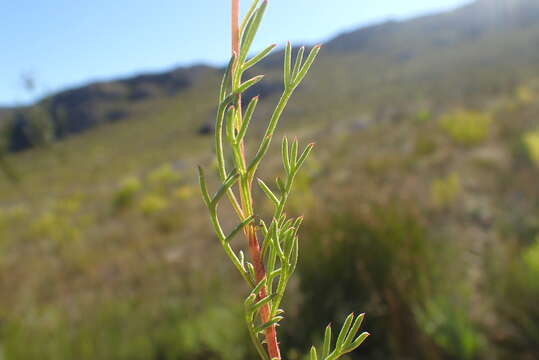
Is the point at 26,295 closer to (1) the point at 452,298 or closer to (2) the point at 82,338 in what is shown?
(2) the point at 82,338

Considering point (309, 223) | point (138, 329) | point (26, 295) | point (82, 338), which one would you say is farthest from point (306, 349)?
point (26, 295)

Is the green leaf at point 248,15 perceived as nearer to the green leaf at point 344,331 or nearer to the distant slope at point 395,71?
the green leaf at point 344,331

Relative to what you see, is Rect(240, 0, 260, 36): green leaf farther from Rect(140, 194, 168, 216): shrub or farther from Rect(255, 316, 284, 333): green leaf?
Rect(140, 194, 168, 216): shrub

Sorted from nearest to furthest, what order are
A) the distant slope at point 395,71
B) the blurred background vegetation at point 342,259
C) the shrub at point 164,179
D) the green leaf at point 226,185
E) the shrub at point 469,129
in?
the green leaf at point 226,185 < the blurred background vegetation at point 342,259 < the shrub at point 469,129 < the shrub at point 164,179 < the distant slope at point 395,71

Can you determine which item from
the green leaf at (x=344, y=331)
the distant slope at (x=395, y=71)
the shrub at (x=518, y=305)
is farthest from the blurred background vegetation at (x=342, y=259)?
the distant slope at (x=395, y=71)

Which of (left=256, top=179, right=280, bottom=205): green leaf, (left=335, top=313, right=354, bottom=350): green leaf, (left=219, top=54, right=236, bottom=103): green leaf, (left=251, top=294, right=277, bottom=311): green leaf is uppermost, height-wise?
(left=219, top=54, right=236, bottom=103): green leaf

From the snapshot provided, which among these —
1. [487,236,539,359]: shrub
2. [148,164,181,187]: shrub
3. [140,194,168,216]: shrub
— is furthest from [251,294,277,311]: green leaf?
[148,164,181,187]: shrub

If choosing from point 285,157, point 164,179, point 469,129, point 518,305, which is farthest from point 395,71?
point 285,157

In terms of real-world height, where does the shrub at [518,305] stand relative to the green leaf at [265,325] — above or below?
below
